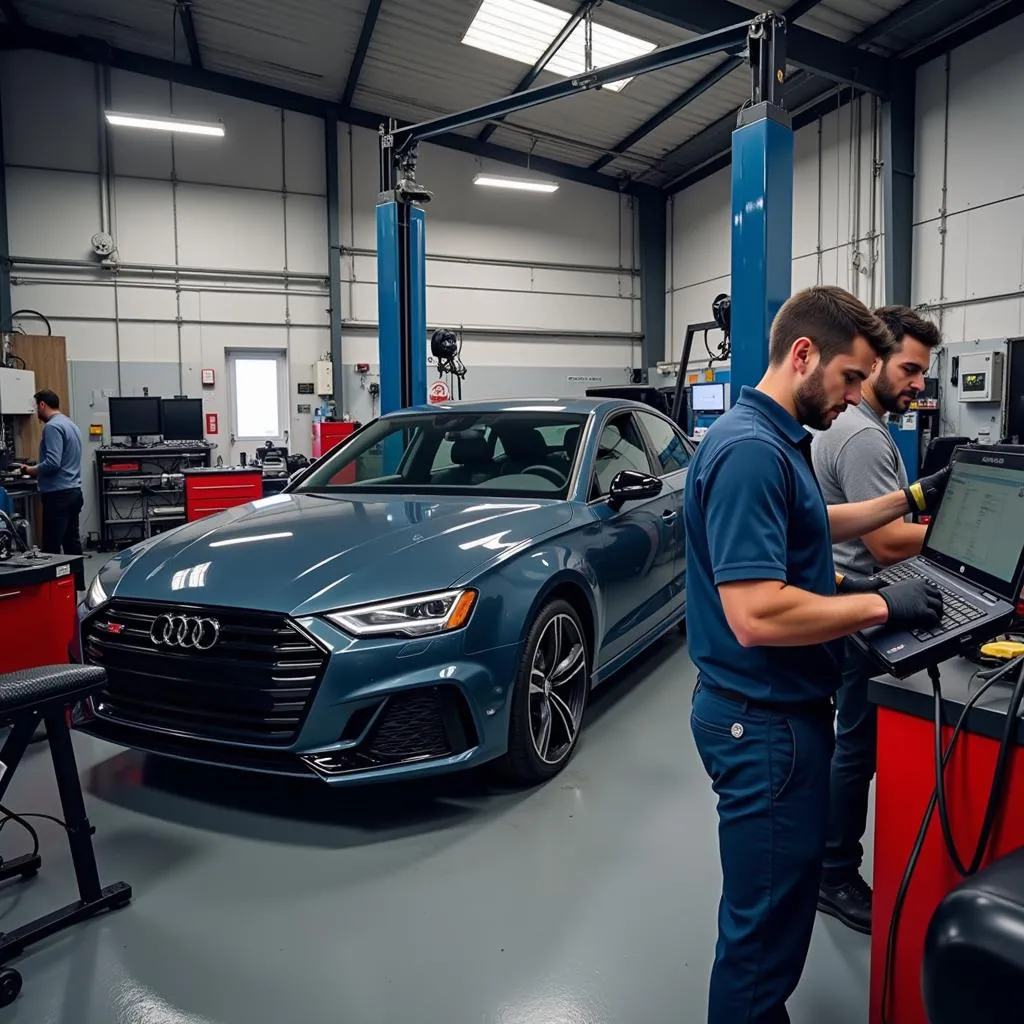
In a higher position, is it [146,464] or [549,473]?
[549,473]

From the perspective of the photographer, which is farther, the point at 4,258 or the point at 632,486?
the point at 4,258

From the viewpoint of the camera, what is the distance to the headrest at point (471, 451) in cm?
341

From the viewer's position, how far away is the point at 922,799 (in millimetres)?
1384

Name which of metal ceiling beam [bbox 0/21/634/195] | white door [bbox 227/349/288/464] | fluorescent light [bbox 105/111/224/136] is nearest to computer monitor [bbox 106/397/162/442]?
white door [bbox 227/349/288/464]

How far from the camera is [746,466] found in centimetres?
125

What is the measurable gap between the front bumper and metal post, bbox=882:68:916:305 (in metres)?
7.80

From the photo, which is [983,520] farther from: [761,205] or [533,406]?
[761,205]

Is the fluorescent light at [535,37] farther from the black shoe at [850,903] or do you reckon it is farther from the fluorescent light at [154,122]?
the black shoe at [850,903]

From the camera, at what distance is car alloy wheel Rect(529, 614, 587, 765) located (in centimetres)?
267

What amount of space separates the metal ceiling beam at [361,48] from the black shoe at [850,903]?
8.44 meters

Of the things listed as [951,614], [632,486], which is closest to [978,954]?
[951,614]

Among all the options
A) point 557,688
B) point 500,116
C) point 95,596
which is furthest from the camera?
point 500,116

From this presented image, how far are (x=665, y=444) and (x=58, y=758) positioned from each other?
9.91ft

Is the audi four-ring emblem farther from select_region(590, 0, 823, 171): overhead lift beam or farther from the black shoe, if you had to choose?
select_region(590, 0, 823, 171): overhead lift beam
